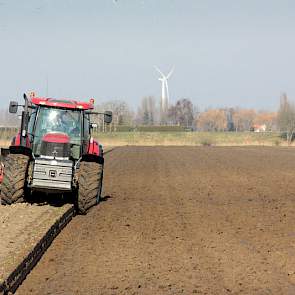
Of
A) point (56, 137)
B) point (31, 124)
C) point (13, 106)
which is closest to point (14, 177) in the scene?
point (56, 137)

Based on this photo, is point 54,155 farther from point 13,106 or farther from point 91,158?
point 13,106

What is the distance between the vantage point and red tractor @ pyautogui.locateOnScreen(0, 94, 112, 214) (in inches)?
422

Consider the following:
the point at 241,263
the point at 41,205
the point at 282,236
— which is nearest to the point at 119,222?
the point at 41,205

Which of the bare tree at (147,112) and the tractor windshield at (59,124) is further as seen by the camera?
the bare tree at (147,112)

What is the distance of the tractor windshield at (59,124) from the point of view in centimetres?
1173

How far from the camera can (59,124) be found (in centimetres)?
1186

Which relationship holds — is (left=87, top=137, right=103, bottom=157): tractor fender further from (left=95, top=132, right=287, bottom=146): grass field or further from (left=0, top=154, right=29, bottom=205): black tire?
(left=95, top=132, right=287, bottom=146): grass field

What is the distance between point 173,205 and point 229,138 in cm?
5775

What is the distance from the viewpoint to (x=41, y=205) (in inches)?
438

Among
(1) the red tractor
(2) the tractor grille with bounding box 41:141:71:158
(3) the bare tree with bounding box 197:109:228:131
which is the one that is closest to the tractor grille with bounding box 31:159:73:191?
Answer: (1) the red tractor

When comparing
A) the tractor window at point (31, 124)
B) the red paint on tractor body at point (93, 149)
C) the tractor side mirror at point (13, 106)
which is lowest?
the red paint on tractor body at point (93, 149)

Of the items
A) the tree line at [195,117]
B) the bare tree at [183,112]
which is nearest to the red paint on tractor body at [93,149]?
the tree line at [195,117]

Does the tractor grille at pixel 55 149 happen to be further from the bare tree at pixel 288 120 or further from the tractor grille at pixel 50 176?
the bare tree at pixel 288 120

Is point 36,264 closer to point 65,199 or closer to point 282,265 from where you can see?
point 282,265
